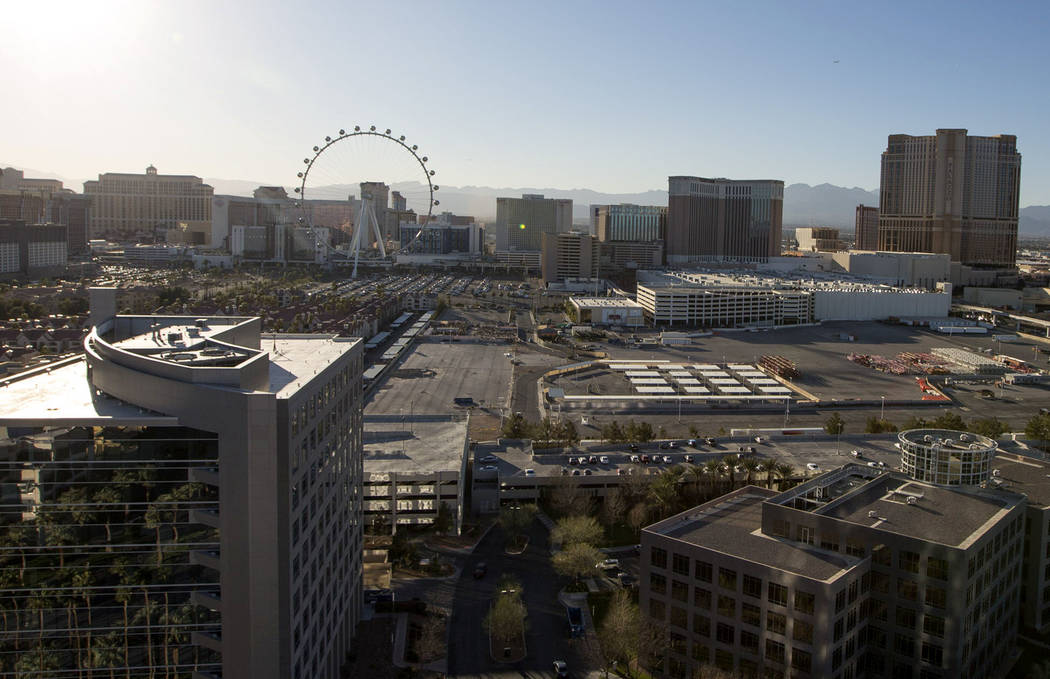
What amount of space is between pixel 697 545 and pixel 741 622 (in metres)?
0.63

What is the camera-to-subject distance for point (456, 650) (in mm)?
7797

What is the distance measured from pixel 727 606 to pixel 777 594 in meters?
0.44

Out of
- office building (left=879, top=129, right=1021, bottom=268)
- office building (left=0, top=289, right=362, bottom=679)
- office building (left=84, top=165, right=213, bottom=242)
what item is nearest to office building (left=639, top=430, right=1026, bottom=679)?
office building (left=0, top=289, right=362, bottom=679)

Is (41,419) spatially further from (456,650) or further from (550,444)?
(550,444)

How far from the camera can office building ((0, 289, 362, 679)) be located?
5.29 meters

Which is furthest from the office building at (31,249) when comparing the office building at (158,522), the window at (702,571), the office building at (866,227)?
A: the office building at (866,227)

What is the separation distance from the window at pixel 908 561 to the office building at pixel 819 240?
190ft

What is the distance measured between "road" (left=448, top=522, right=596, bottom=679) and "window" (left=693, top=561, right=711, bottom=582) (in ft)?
4.51

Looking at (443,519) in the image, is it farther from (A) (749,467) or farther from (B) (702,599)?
(B) (702,599)

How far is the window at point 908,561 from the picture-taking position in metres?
6.59

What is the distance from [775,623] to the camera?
21.1 feet

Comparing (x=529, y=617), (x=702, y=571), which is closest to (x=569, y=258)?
(x=529, y=617)

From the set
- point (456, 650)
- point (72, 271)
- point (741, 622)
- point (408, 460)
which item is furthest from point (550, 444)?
point (72, 271)

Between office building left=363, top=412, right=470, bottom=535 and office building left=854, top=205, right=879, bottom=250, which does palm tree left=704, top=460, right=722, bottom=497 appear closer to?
office building left=363, top=412, right=470, bottom=535
